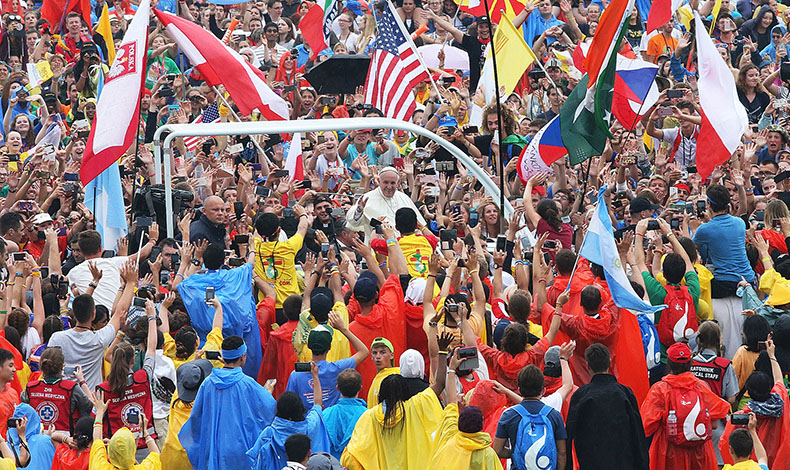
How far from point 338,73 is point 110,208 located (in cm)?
583

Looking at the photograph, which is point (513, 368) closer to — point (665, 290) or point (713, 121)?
point (665, 290)

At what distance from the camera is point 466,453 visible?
28.0ft

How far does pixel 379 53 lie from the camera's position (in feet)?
55.6

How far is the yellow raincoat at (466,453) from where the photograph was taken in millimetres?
8523

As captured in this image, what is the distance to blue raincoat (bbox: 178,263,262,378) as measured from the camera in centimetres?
1134

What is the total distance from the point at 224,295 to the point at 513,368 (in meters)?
2.73

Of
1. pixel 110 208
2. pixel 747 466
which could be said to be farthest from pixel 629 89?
pixel 747 466

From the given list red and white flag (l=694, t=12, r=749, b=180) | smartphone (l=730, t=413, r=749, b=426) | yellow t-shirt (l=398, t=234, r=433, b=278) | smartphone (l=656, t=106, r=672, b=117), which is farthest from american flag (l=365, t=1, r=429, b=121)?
smartphone (l=730, t=413, r=749, b=426)

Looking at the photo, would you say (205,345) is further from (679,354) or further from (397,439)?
(679,354)

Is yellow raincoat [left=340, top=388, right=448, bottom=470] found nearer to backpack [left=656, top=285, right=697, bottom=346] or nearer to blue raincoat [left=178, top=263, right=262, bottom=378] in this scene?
blue raincoat [left=178, top=263, right=262, bottom=378]

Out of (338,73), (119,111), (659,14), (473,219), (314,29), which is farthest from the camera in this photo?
(314,29)

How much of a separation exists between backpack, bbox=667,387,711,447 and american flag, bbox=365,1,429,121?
25.5ft

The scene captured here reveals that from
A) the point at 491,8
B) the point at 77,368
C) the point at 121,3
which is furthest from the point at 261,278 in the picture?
the point at 121,3

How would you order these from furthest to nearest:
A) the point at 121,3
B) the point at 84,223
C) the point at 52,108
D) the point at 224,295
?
the point at 121,3
the point at 52,108
the point at 84,223
the point at 224,295
